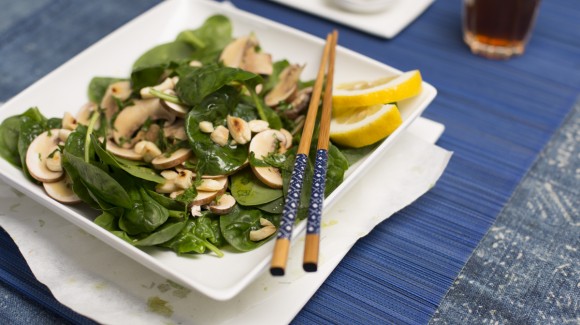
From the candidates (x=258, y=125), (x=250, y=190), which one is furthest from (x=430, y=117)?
(x=250, y=190)

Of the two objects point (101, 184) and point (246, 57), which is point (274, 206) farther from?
point (246, 57)

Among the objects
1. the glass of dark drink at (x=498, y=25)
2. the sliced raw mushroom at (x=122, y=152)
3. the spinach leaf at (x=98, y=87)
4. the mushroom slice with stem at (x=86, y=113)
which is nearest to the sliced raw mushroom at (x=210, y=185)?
the sliced raw mushroom at (x=122, y=152)

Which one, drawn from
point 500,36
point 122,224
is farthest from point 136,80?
point 500,36

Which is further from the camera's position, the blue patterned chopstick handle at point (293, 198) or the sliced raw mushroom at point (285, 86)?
the sliced raw mushroom at point (285, 86)

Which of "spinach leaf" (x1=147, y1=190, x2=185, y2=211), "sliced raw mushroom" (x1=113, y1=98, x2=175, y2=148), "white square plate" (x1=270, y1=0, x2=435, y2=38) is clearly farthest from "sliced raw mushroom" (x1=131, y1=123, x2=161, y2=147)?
"white square plate" (x1=270, y1=0, x2=435, y2=38)

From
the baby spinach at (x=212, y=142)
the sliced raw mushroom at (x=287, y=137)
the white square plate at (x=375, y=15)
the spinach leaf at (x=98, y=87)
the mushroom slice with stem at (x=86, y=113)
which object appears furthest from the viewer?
the white square plate at (x=375, y=15)

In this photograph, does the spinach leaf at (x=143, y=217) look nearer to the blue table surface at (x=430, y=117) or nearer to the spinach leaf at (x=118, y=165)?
the spinach leaf at (x=118, y=165)

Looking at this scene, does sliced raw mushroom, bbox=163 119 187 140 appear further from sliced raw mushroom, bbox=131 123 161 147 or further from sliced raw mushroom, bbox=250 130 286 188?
sliced raw mushroom, bbox=250 130 286 188
